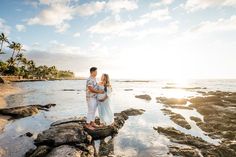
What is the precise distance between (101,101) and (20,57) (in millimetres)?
112938

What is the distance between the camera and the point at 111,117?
532 inches

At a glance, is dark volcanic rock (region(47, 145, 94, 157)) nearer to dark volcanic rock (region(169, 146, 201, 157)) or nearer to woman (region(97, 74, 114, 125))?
woman (region(97, 74, 114, 125))

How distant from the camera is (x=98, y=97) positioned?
1297 centimetres

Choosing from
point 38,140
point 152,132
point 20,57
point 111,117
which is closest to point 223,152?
point 152,132

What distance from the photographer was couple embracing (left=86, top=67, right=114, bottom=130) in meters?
12.4

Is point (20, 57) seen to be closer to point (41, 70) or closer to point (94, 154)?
point (41, 70)

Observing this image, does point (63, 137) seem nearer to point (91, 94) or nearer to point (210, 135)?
point (91, 94)

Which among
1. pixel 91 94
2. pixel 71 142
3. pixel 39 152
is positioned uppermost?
pixel 91 94

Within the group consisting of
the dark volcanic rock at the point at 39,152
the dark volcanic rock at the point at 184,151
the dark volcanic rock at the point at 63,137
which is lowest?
the dark volcanic rock at the point at 184,151

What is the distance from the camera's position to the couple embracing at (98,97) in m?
12.4

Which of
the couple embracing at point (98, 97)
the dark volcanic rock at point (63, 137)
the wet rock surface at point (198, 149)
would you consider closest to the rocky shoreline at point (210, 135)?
the wet rock surface at point (198, 149)

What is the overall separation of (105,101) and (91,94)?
0.98 metres

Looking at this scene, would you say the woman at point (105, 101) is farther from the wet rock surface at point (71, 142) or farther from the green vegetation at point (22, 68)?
the green vegetation at point (22, 68)

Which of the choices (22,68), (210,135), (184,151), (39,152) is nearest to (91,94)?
(39,152)
